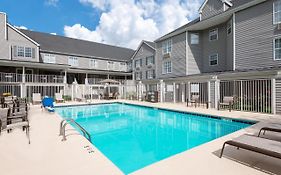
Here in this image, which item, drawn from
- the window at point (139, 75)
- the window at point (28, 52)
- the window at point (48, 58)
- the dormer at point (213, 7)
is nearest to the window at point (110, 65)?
the window at point (139, 75)

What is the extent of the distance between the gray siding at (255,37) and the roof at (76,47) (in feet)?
66.8

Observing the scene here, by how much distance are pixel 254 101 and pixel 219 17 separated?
27.6ft

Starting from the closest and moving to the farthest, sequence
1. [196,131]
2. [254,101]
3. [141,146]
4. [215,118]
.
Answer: [141,146] < [196,131] < [215,118] < [254,101]

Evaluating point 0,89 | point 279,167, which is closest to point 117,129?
point 279,167

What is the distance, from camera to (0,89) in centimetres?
1773

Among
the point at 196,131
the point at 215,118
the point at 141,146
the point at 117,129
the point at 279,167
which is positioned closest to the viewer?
the point at 279,167

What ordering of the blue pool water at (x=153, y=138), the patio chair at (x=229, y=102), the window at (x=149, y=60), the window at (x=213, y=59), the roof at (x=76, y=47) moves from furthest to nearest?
the window at (x=149, y=60) < the roof at (x=76, y=47) < the window at (x=213, y=59) < the patio chair at (x=229, y=102) < the blue pool water at (x=153, y=138)

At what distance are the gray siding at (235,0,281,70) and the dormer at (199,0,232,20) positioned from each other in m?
2.43

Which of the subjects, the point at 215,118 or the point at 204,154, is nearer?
the point at 204,154

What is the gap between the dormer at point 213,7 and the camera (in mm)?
15602

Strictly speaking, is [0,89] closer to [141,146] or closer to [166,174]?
[141,146]

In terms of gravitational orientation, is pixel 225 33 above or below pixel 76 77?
above

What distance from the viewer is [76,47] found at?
26.7 meters

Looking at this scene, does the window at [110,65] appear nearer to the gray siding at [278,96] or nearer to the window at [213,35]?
the window at [213,35]
